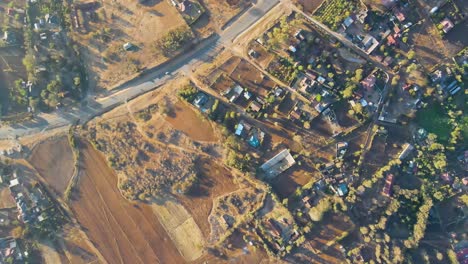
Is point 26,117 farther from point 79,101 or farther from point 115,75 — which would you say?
point 115,75

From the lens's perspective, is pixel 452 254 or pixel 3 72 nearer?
pixel 452 254

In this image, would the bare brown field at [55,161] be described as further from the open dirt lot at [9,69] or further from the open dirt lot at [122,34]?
the open dirt lot at [122,34]

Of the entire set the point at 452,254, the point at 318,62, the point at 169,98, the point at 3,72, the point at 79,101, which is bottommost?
the point at 452,254

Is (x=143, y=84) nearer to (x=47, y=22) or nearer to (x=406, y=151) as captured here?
(x=47, y=22)

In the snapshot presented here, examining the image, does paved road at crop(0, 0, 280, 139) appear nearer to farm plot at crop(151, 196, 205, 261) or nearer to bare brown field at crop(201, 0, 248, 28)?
bare brown field at crop(201, 0, 248, 28)

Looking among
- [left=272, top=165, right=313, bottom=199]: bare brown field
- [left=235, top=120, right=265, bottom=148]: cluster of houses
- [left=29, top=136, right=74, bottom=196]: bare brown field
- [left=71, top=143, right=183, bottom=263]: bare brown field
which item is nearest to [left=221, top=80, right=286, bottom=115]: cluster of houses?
[left=235, top=120, right=265, bottom=148]: cluster of houses

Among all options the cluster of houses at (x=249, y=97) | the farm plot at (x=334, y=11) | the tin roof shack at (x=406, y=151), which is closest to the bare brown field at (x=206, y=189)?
the cluster of houses at (x=249, y=97)

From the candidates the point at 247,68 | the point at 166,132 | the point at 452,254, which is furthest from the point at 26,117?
the point at 452,254
